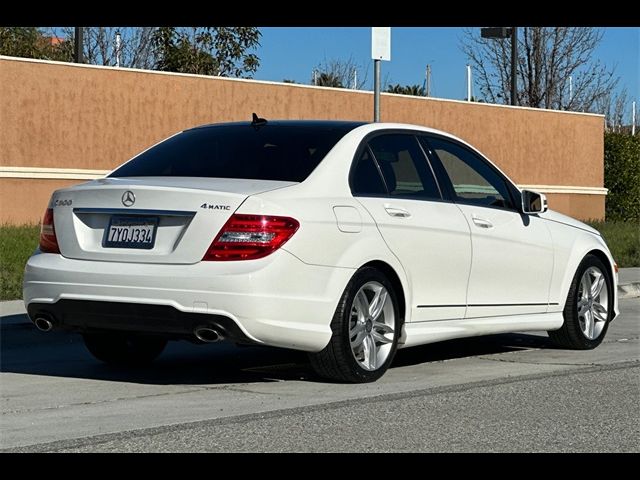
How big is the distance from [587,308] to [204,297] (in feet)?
13.1

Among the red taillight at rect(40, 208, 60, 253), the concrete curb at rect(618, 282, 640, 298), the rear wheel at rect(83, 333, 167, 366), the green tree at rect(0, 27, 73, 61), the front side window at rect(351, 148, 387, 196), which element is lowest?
the concrete curb at rect(618, 282, 640, 298)

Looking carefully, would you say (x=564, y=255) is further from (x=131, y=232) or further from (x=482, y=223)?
(x=131, y=232)

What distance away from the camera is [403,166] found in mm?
9180

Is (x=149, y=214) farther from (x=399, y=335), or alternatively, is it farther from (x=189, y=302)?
(x=399, y=335)

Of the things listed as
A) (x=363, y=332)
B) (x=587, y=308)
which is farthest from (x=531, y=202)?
(x=363, y=332)

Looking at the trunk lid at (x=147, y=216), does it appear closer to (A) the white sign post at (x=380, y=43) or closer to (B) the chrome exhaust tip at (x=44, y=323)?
(B) the chrome exhaust tip at (x=44, y=323)

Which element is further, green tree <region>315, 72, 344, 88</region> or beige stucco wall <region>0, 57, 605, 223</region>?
green tree <region>315, 72, 344, 88</region>

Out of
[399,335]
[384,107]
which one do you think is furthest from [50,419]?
[384,107]

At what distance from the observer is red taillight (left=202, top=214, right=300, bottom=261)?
25.5 ft

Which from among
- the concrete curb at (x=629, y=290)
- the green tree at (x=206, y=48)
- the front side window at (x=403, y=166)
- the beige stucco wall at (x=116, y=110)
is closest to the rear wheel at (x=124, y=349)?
the front side window at (x=403, y=166)

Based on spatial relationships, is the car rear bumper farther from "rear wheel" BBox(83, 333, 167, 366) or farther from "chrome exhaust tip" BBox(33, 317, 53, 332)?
"rear wheel" BBox(83, 333, 167, 366)

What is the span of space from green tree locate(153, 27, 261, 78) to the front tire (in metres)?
25.7

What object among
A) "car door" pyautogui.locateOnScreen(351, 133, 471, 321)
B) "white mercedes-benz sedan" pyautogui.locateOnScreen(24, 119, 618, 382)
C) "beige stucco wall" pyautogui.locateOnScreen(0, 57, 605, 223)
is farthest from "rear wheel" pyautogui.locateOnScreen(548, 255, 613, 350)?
"beige stucco wall" pyautogui.locateOnScreen(0, 57, 605, 223)
